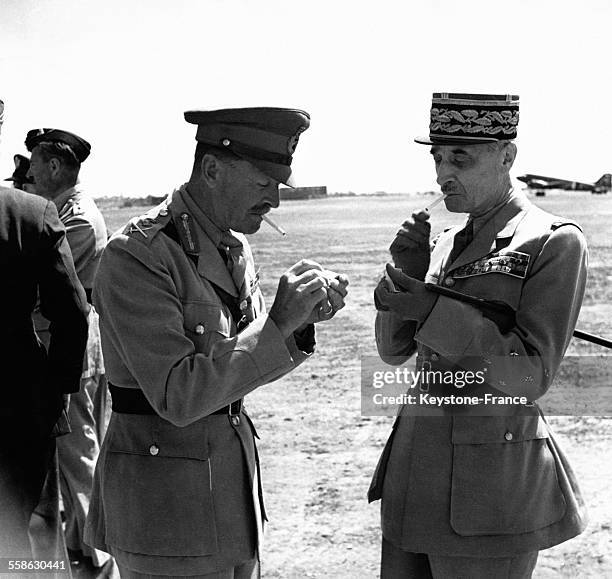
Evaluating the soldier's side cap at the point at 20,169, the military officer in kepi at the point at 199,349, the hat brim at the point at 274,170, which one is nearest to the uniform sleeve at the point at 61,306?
the military officer in kepi at the point at 199,349

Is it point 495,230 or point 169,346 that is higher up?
point 495,230

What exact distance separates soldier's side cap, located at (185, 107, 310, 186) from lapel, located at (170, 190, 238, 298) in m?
0.22

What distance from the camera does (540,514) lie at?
287cm

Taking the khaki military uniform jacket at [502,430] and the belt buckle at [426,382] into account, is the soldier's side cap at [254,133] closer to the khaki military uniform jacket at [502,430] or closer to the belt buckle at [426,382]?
the khaki military uniform jacket at [502,430]

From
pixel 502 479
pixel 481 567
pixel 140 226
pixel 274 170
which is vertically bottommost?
pixel 481 567

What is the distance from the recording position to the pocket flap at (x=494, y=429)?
288 cm

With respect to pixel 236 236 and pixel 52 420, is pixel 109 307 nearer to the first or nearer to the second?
pixel 236 236

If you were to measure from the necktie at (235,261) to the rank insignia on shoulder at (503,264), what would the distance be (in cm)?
77

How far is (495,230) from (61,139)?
11.0 ft

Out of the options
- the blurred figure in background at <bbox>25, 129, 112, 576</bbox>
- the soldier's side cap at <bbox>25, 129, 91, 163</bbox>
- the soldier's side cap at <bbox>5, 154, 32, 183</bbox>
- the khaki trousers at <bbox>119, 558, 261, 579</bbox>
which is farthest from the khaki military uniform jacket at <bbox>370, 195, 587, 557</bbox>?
the soldier's side cap at <bbox>5, 154, 32, 183</bbox>

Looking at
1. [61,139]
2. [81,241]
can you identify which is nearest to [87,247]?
[81,241]

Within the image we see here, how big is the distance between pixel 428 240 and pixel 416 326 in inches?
12.4

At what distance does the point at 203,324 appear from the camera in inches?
102

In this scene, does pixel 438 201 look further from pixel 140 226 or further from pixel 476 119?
pixel 140 226
